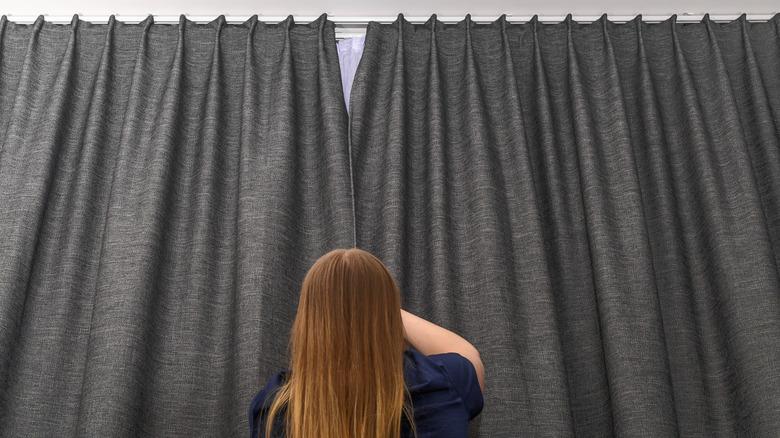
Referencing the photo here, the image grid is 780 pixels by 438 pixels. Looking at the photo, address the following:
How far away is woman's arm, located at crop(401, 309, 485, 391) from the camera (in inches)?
57.9

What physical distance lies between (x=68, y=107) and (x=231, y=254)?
713 mm

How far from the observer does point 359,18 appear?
2.38 m

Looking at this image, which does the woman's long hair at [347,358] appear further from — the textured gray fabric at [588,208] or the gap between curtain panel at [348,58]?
the gap between curtain panel at [348,58]

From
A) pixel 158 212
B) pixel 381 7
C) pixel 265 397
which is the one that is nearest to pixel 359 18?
pixel 381 7

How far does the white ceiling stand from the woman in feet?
4.32

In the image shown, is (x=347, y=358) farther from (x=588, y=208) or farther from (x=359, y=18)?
(x=359, y=18)

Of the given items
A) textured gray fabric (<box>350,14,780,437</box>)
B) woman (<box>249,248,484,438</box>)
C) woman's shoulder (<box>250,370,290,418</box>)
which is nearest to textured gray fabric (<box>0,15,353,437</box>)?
textured gray fabric (<box>350,14,780,437</box>)

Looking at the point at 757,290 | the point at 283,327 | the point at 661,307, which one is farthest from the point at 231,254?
the point at 757,290

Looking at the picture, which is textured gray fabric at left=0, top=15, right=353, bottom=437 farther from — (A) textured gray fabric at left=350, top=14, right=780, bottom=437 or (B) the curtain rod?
(A) textured gray fabric at left=350, top=14, right=780, bottom=437

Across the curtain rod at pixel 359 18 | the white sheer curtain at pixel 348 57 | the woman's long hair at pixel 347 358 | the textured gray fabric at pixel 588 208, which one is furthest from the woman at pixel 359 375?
the curtain rod at pixel 359 18

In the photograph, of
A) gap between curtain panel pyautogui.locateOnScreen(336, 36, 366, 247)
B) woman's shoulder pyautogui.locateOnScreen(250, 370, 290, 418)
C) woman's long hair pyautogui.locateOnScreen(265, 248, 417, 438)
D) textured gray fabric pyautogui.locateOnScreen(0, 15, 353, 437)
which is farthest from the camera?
gap between curtain panel pyautogui.locateOnScreen(336, 36, 366, 247)

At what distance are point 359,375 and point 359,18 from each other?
1479 mm

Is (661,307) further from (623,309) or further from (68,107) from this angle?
(68,107)

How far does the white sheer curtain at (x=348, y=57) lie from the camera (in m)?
2.27
